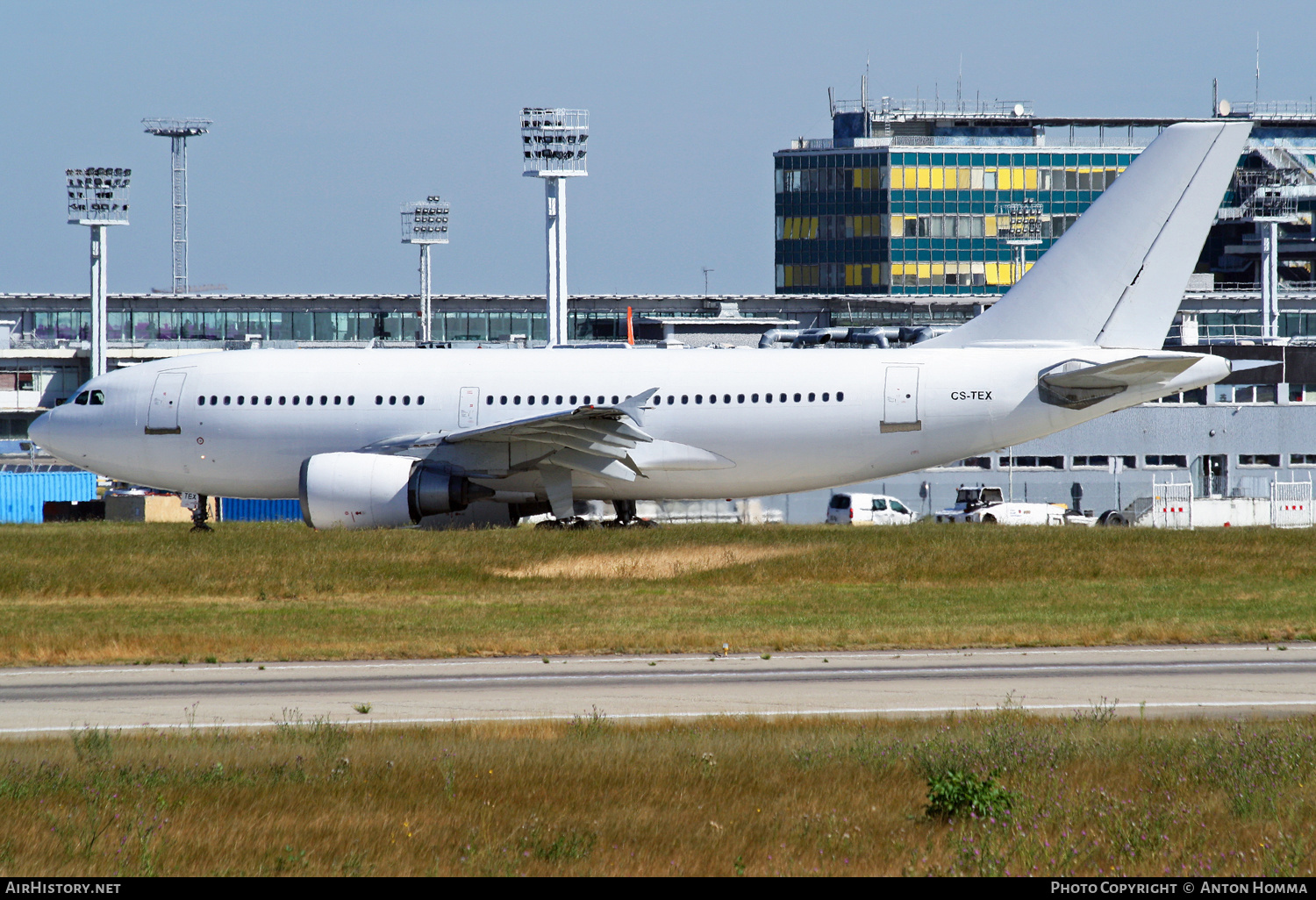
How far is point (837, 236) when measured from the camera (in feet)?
459

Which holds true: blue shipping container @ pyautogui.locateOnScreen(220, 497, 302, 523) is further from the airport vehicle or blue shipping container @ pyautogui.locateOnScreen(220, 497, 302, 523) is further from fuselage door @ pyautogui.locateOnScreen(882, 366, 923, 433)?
fuselage door @ pyautogui.locateOnScreen(882, 366, 923, 433)

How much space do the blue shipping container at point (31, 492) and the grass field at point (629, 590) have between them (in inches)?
992

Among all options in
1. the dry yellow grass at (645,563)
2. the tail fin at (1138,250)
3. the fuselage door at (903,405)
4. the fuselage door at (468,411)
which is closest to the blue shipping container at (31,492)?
the fuselage door at (468,411)

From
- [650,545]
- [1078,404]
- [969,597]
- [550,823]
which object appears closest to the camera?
[550,823]

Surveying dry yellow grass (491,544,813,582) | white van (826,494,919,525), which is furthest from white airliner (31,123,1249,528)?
white van (826,494,919,525)

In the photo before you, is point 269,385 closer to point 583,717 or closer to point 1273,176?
point 583,717

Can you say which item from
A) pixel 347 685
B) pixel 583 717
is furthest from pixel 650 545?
pixel 583 717

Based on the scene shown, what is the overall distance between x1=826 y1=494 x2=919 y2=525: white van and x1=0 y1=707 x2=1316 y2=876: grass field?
135 feet

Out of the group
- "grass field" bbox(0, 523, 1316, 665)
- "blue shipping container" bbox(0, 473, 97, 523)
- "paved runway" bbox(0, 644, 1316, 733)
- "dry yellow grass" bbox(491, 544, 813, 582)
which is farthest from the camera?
"blue shipping container" bbox(0, 473, 97, 523)

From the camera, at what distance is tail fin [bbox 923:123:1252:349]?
104 ft

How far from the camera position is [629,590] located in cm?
2608

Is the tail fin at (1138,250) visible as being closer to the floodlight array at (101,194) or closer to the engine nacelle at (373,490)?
the engine nacelle at (373,490)

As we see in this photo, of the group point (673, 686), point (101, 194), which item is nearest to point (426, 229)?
point (101, 194)
